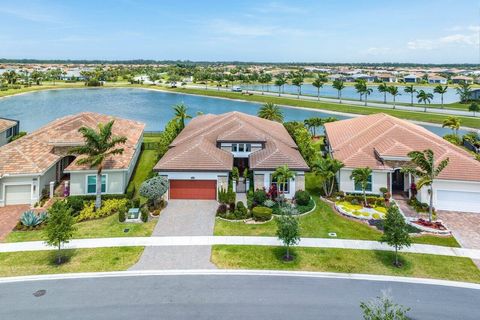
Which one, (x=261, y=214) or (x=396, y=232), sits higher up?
(x=396, y=232)

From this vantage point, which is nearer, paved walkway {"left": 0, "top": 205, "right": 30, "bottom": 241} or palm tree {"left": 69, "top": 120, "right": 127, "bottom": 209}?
paved walkway {"left": 0, "top": 205, "right": 30, "bottom": 241}

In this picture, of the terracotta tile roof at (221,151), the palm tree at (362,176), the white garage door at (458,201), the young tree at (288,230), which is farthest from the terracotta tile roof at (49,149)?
the white garage door at (458,201)

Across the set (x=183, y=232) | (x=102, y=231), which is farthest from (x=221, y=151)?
(x=102, y=231)

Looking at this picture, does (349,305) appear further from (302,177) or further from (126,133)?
(126,133)

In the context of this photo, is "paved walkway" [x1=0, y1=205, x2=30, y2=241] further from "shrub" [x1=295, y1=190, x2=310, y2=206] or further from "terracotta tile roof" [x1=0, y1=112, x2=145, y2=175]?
"shrub" [x1=295, y1=190, x2=310, y2=206]

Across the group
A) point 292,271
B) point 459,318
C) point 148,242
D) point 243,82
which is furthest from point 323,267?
point 243,82

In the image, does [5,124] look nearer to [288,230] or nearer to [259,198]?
[259,198]

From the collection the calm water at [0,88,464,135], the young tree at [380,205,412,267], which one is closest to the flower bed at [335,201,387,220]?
the young tree at [380,205,412,267]
